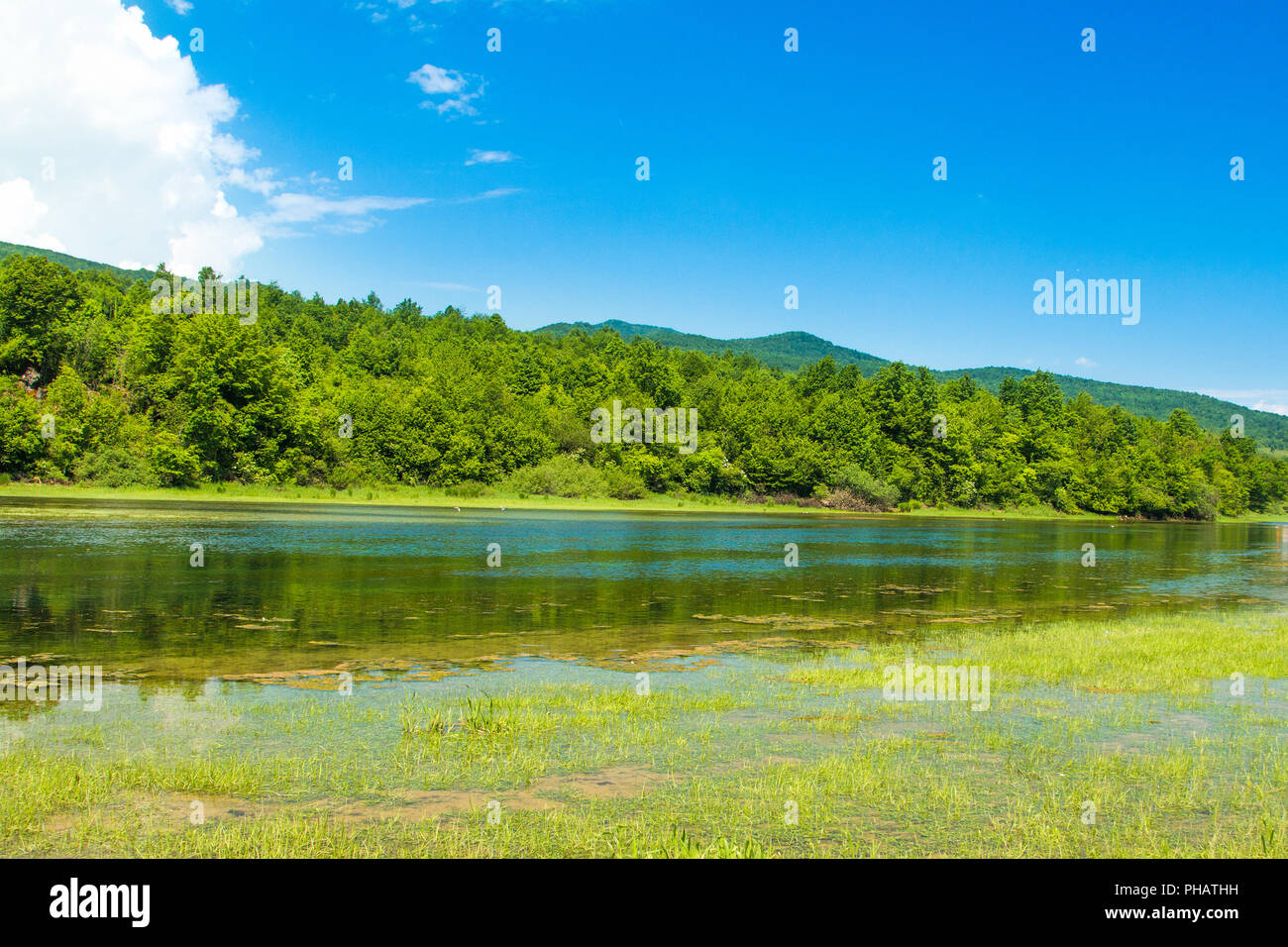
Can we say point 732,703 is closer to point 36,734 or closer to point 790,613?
point 36,734

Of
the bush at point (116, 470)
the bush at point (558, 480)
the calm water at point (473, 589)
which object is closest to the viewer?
the calm water at point (473, 589)

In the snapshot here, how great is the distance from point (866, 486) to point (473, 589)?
115 m

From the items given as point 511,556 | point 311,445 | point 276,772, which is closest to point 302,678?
point 276,772

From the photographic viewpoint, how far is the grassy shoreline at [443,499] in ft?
297

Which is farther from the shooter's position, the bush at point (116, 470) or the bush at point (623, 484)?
the bush at point (623, 484)

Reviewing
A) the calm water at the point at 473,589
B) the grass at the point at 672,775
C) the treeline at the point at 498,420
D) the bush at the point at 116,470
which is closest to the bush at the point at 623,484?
the treeline at the point at 498,420

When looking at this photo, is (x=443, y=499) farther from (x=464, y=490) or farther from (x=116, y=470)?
(x=116, y=470)

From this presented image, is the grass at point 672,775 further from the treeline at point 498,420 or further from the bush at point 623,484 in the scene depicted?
the bush at point 623,484

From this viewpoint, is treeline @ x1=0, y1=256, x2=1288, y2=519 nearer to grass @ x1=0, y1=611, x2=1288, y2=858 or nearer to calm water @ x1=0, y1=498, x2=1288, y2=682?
calm water @ x1=0, y1=498, x2=1288, y2=682

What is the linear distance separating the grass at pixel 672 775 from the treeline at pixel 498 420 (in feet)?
310

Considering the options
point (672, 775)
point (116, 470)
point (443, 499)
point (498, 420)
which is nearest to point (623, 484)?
point (498, 420)

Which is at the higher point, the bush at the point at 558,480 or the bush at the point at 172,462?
the bush at the point at 172,462

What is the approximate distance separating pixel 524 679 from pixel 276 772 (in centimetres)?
712

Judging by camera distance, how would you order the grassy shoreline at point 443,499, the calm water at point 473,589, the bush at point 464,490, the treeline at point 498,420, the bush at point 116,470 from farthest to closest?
the bush at point 464,490 → the treeline at point 498,420 → the bush at point 116,470 → the grassy shoreline at point 443,499 → the calm water at point 473,589
